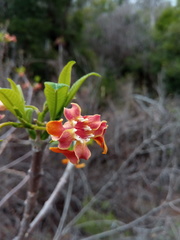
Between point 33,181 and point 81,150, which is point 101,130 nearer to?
point 81,150

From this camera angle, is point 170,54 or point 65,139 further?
point 170,54

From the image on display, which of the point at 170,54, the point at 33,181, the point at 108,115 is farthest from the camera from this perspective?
the point at 170,54

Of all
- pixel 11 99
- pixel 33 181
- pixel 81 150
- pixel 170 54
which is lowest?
pixel 170 54

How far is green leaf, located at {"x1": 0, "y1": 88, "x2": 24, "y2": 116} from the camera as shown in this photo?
2.27ft

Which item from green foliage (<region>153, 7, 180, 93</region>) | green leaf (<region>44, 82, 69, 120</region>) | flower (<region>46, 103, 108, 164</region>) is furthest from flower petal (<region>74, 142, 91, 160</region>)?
green foliage (<region>153, 7, 180, 93</region>)

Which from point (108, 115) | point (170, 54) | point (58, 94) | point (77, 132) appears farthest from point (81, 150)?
point (170, 54)

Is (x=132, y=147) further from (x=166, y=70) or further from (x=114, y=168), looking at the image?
(x=166, y=70)

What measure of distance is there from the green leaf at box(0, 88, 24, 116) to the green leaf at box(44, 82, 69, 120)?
0.09m

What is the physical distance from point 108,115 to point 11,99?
394 centimetres

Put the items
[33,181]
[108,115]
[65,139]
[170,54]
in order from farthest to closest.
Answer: [170,54], [108,115], [33,181], [65,139]

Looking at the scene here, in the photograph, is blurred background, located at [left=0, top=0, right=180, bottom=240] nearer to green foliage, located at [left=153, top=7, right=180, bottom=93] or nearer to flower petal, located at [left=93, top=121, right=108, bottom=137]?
A: green foliage, located at [left=153, top=7, right=180, bottom=93]

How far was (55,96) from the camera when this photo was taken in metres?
0.72

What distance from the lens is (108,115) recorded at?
15.1ft

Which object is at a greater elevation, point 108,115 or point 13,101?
point 13,101
